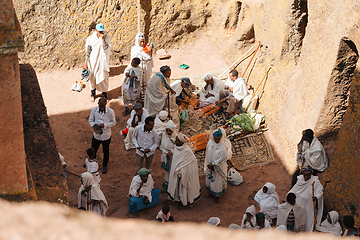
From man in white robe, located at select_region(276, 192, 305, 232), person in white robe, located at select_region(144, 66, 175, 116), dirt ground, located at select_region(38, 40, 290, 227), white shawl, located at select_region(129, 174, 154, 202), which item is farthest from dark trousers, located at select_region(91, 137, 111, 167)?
man in white robe, located at select_region(276, 192, 305, 232)

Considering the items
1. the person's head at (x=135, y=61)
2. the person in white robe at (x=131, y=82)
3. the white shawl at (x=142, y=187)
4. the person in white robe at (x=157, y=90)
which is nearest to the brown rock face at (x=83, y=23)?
the person in white robe at (x=131, y=82)

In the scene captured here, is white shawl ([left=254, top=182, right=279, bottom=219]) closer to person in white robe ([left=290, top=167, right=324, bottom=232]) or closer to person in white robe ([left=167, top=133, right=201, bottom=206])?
person in white robe ([left=290, top=167, right=324, bottom=232])

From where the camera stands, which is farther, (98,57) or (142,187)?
(98,57)

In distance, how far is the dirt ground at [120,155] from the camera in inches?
337

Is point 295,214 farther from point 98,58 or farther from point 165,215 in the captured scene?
point 98,58

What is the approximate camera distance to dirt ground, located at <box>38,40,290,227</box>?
8.57 meters

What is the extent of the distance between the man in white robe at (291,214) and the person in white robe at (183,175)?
5.37 ft

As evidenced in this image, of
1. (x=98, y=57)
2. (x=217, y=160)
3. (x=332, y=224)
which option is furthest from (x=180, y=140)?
(x=98, y=57)

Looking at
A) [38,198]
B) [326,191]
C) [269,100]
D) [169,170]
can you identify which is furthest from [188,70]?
[38,198]

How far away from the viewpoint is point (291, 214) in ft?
25.0

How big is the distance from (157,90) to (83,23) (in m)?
3.73

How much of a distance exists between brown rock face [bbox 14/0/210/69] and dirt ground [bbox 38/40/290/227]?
20.3 inches

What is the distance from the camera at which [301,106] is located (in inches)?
371

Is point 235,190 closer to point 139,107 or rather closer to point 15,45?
point 139,107
